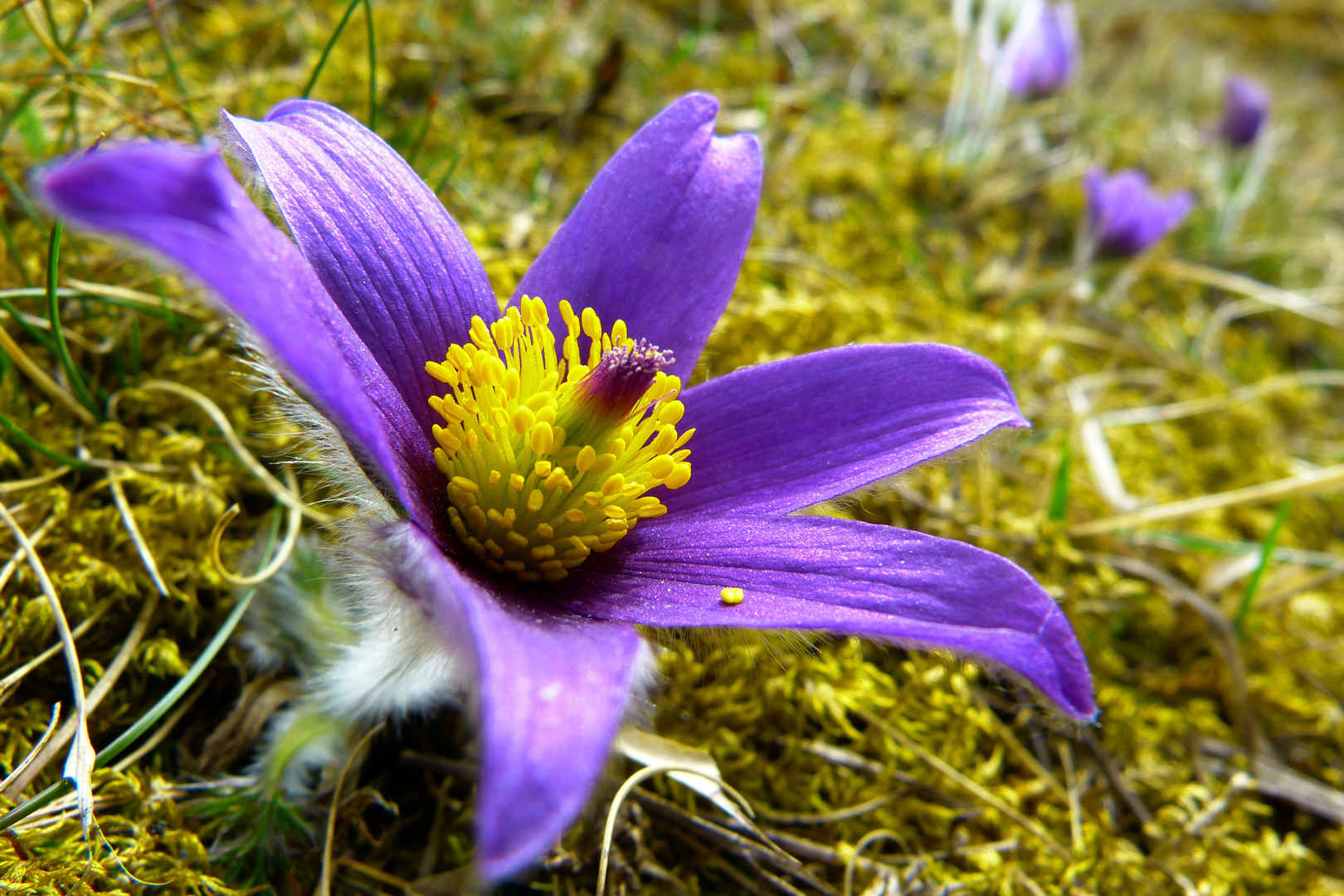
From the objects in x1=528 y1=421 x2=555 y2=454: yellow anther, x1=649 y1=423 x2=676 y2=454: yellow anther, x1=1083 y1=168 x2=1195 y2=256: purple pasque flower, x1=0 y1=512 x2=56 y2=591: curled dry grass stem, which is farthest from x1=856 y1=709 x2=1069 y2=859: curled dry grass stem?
x1=1083 y1=168 x2=1195 y2=256: purple pasque flower

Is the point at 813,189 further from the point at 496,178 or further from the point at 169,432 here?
the point at 169,432

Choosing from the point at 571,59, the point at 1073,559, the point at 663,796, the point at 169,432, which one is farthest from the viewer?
the point at 571,59

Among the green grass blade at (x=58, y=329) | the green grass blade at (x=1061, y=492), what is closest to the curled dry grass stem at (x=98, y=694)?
the green grass blade at (x=58, y=329)

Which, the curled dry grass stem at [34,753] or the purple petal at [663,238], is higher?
the purple petal at [663,238]

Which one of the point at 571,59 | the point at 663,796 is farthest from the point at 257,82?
the point at 663,796

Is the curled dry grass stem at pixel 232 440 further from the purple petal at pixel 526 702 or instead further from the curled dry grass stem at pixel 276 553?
the purple petal at pixel 526 702

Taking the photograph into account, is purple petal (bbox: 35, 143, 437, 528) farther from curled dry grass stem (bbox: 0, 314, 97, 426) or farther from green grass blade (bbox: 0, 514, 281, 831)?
curled dry grass stem (bbox: 0, 314, 97, 426)

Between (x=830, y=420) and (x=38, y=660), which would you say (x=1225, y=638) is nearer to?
(x=830, y=420)
